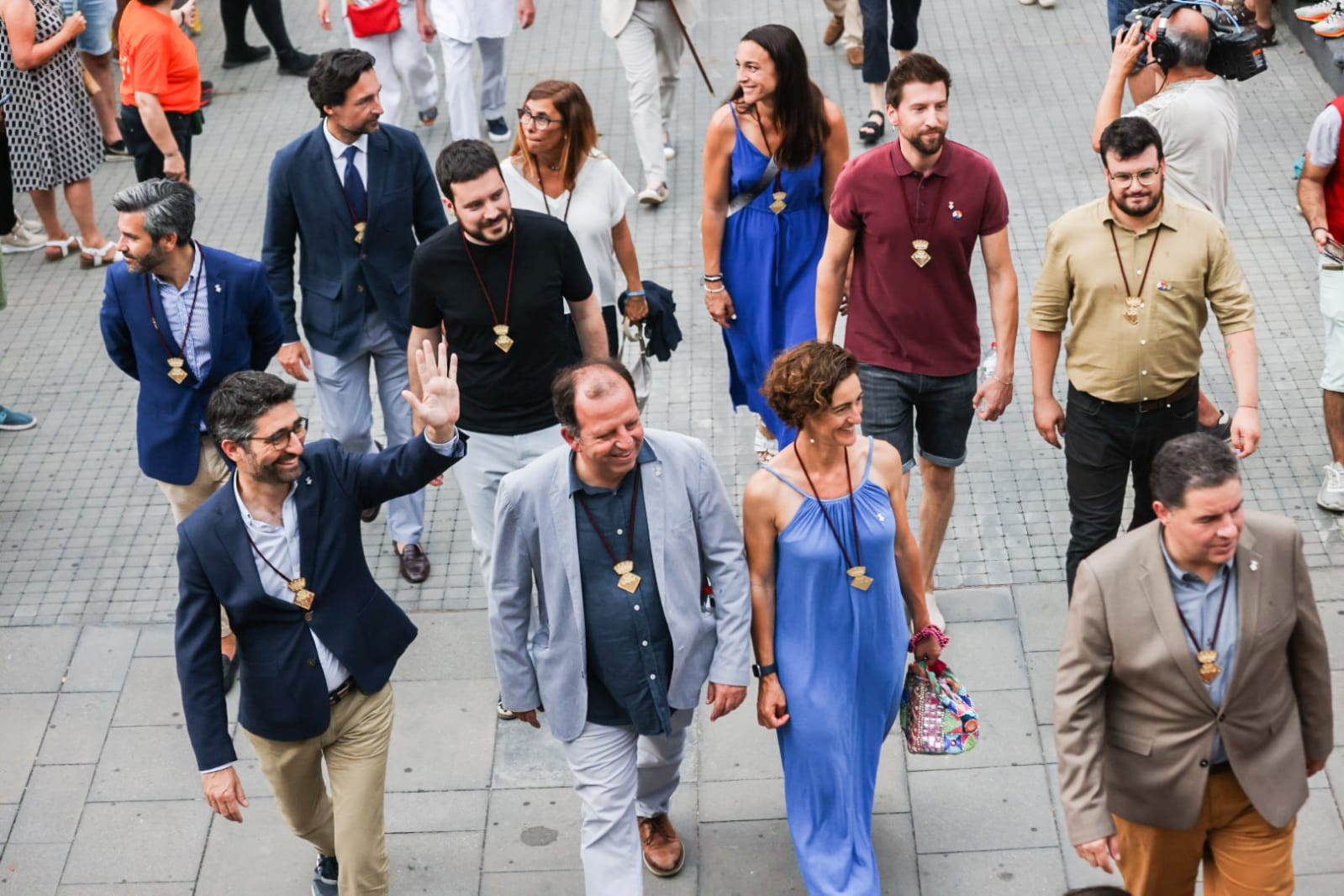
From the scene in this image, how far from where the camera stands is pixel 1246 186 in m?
9.80

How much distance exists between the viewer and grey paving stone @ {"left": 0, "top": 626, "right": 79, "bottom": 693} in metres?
6.87

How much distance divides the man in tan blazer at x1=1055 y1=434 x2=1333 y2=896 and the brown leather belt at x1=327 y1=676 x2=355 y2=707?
7.16ft

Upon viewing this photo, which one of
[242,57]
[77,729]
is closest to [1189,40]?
[77,729]

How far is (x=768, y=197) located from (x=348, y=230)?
69.1 inches

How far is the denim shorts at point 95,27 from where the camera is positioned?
37.5 ft

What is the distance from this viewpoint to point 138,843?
6016 mm

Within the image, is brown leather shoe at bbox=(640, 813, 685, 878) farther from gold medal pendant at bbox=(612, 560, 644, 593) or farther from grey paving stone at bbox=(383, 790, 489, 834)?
gold medal pendant at bbox=(612, 560, 644, 593)

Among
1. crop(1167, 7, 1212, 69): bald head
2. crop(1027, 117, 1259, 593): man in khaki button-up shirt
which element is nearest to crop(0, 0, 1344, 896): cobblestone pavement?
crop(1027, 117, 1259, 593): man in khaki button-up shirt

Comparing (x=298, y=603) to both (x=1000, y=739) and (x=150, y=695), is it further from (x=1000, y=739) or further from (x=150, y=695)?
(x=1000, y=739)

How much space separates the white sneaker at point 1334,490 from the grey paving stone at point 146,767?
4.77 metres

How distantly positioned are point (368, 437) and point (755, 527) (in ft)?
9.47

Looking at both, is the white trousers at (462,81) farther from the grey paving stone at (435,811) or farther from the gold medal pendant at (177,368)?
the grey paving stone at (435,811)

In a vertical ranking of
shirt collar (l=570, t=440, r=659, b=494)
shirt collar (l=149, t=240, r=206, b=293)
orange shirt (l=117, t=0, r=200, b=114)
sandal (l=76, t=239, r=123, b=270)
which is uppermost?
shirt collar (l=570, t=440, r=659, b=494)

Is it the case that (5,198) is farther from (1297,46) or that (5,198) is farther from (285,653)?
(1297,46)
